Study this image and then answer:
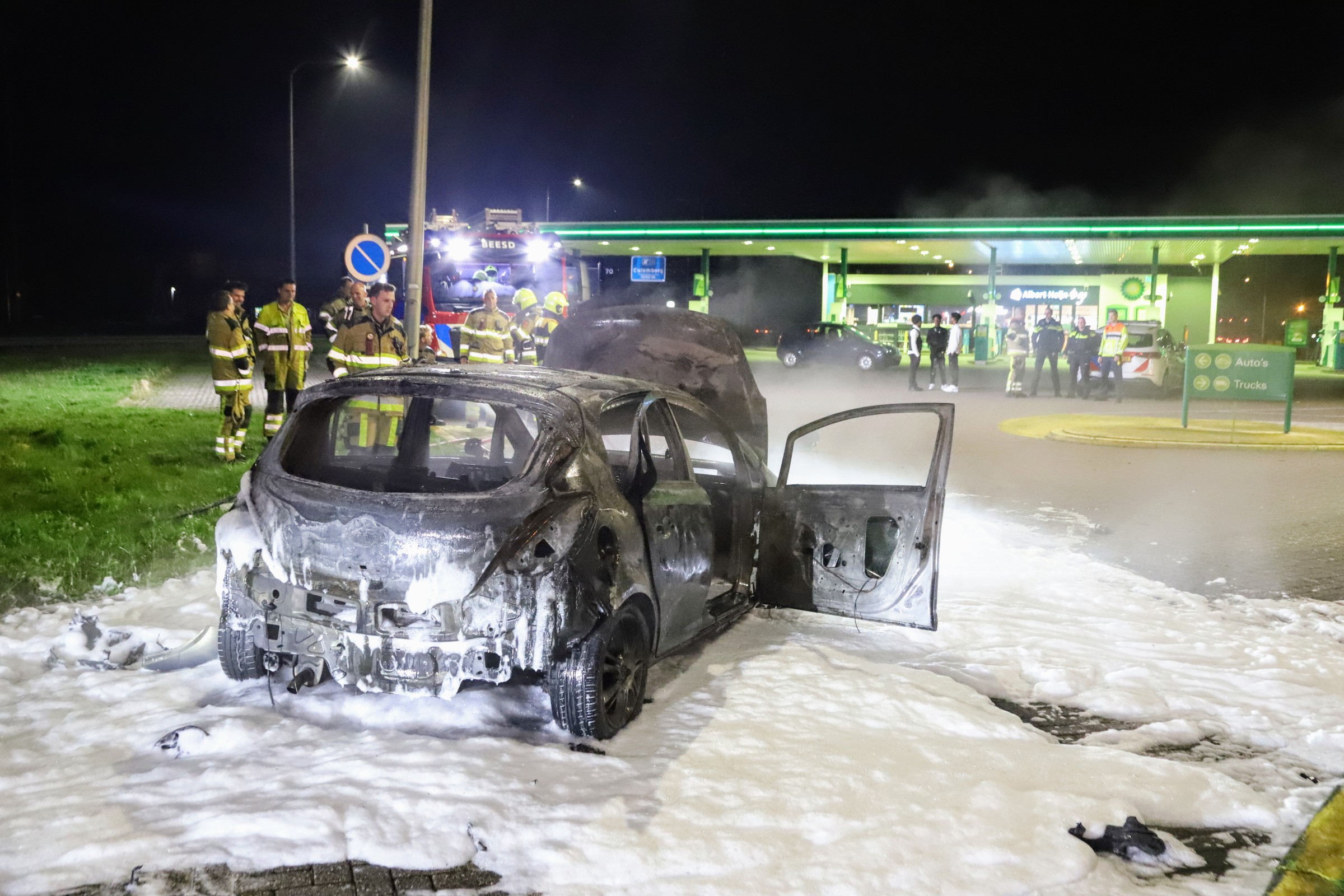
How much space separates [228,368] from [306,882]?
8.99 meters

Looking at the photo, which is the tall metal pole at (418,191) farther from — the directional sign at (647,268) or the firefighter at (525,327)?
the directional sign at (647,268)

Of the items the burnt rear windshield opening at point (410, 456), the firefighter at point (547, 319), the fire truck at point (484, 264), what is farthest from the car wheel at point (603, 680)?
the fire truck at point (484, 264)

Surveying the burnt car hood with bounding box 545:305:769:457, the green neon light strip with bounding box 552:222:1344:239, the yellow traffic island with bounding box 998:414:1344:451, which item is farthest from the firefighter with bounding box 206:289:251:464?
the green neon light strip with bounding box 552:222:1344:239

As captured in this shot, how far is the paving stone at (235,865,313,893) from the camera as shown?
3.32 metres

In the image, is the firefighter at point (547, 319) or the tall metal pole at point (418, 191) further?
the firefighter at point (547, 319)

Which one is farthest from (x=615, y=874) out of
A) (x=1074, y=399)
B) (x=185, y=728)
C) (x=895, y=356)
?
(x=895, y=356)

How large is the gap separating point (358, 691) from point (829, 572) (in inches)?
101

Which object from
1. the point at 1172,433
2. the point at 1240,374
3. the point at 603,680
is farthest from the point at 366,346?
the point at 1240,374

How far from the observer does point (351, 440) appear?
957cm

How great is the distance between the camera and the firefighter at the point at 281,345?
1219 centimetres

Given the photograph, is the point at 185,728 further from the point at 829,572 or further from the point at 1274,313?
the point at 1274,313

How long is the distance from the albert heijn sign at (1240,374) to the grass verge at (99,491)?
1274cm

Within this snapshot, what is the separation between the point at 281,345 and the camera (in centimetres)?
1223

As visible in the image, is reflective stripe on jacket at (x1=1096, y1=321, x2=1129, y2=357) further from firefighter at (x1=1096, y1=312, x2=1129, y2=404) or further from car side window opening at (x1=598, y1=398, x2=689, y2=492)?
car side window opening at (x1=598, y1=398, x2=689, y2=492)
